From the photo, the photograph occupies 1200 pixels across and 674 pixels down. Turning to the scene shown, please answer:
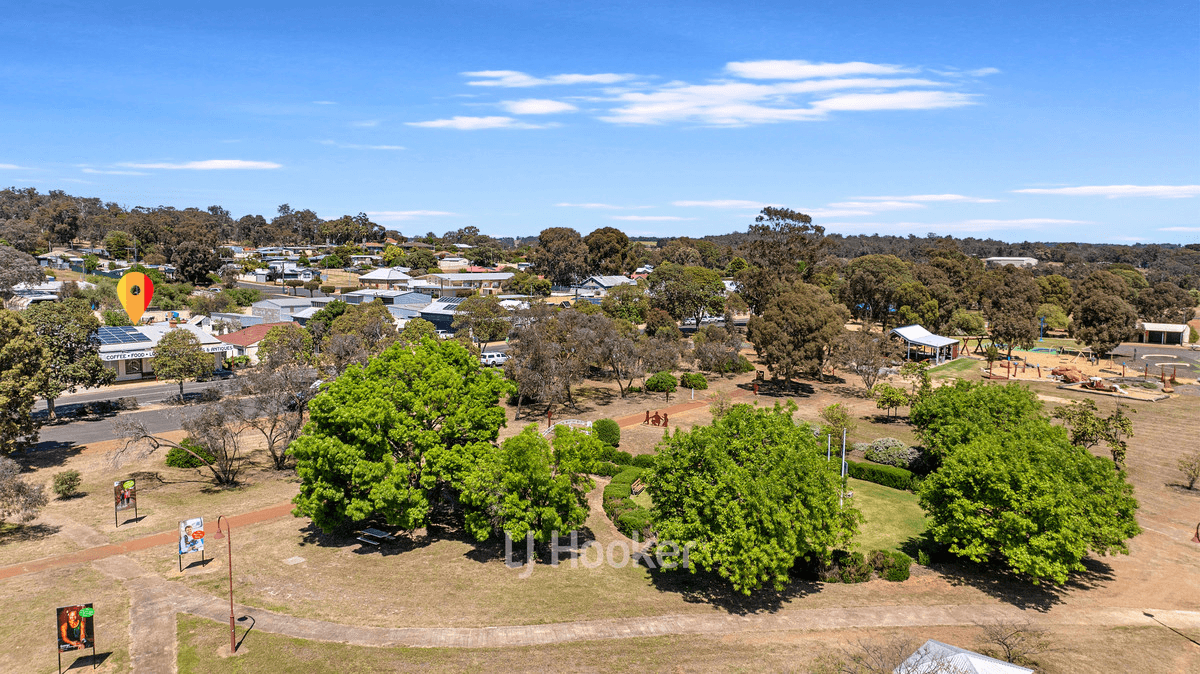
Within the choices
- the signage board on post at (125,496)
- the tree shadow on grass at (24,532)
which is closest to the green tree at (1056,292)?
the signage board on post at (125,496)

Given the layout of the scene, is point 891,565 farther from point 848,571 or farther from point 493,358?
point 493,358

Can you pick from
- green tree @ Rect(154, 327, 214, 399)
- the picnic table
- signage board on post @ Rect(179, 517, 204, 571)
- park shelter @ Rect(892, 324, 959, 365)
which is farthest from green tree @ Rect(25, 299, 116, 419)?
park shelter @ Rect(892, 324, 959, 365)

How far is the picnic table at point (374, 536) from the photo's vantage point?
30.3 metres

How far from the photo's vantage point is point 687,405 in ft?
187

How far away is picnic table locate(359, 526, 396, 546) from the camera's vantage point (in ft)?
99.3

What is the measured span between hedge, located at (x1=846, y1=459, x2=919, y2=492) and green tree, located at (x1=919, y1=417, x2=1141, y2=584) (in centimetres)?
993

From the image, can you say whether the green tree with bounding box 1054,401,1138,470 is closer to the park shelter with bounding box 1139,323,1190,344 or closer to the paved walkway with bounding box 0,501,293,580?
the paved walkway with bounding box 0,501,293,580

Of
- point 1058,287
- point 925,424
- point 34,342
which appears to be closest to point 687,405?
point 925,424

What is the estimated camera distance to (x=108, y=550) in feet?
94.8

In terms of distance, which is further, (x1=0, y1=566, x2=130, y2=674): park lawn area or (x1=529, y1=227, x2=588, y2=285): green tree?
(x1=529, y1=227, x2=588, y2=285): green tree

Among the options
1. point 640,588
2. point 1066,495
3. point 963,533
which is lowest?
point 640,588

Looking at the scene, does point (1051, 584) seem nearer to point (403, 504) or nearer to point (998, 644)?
point (998, 644)

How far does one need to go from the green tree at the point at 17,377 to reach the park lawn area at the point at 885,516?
41724 mm

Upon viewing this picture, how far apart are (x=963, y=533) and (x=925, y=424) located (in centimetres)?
1469
